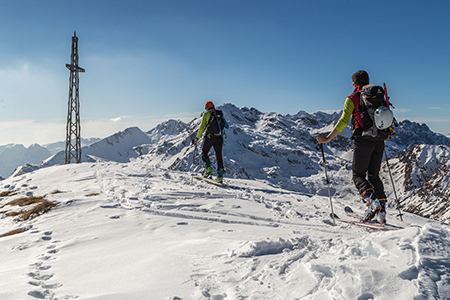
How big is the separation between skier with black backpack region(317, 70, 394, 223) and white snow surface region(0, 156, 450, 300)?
2.84ft

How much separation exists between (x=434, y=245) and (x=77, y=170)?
1499cm

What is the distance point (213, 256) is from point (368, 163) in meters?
4.01

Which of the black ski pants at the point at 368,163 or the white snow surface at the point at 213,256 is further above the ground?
the black ski pants at the point at 368,163

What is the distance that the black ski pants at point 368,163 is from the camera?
551cm

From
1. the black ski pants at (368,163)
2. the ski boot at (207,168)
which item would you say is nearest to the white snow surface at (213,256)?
the black ski pants at (368,163)

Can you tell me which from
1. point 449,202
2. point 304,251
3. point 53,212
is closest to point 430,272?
point 304,251

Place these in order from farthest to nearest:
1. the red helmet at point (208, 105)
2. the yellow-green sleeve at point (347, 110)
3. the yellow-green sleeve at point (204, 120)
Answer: the red helmet at point (208, 105), the yellow-green sleeve at point (204, 120), the yellow-green sleeve at point (347, 110)

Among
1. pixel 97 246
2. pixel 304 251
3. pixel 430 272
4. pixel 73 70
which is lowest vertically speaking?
pixel 97 246

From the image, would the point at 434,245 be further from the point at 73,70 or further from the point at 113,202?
the point at 73,70

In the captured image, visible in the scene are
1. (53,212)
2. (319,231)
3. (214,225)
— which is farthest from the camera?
(53,212)

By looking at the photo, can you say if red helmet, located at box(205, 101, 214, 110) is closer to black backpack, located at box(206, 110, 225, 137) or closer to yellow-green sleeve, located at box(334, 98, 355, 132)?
black backpack, located at box(206, 110, 225, 137)

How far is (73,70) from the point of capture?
979 inches

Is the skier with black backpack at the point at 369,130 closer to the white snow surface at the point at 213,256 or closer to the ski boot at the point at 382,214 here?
the ski boot at the point at 382,214

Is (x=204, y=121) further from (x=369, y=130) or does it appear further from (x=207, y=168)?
(x=369, y=130)
